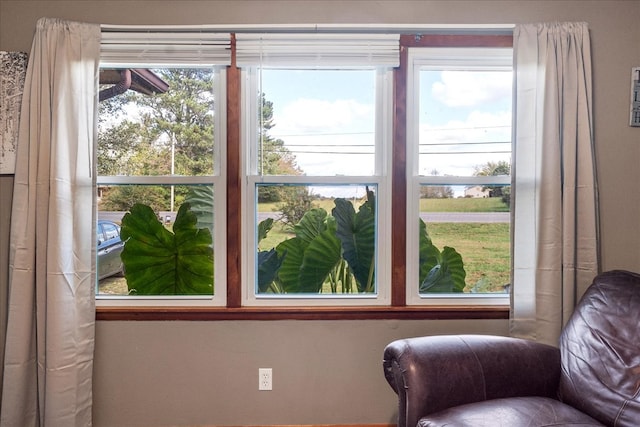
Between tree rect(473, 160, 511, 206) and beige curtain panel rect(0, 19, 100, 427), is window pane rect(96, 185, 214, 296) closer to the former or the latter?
beige curtain panel rect(0, 19, 100, 427)

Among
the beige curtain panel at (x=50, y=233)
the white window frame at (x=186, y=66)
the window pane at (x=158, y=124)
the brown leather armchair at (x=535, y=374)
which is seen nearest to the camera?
the brown leather armchair at (x=535, y=374)

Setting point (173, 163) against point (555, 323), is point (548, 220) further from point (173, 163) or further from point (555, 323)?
point (173, 163)

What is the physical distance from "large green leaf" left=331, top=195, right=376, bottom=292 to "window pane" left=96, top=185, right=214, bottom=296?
683 mm

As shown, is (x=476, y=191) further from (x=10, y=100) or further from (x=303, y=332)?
(x=10, y=100)

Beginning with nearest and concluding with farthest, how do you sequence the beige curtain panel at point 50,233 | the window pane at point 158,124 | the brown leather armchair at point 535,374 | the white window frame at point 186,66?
the brown leather armchair at point 535,374, the beige curtain panel at point 50,233, the white window frame at point 186,66, the window pane at point 158,124

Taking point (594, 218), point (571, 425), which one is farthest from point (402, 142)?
point (571, 425)

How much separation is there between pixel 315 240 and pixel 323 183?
302 millimetres

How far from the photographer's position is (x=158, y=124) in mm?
2154

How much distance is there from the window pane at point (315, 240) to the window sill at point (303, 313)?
4.5 inches

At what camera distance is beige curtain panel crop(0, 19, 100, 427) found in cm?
192

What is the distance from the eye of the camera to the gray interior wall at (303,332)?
6.81 ft

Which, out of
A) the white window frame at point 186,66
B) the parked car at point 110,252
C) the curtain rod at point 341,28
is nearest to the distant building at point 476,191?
the curtain rod at point 341,28

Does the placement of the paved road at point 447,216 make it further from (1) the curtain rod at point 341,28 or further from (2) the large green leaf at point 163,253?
(1) the curtain rod at point 341,28

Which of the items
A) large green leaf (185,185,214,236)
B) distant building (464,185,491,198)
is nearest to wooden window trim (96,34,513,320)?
large green leaf (185,185,214,236)
